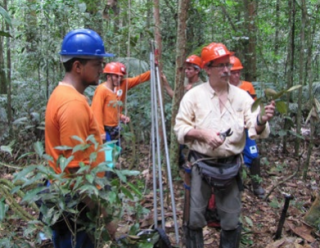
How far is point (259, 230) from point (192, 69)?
8.16 ft

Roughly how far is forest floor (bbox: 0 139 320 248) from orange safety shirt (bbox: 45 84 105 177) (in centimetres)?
88

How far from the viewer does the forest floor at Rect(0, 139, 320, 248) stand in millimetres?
3859

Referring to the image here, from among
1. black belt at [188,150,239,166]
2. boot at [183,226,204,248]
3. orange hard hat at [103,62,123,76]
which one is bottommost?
boot at [183,226,204,248]

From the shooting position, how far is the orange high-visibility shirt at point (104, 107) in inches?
191

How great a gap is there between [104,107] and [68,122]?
298cm

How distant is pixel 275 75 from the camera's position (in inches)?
289

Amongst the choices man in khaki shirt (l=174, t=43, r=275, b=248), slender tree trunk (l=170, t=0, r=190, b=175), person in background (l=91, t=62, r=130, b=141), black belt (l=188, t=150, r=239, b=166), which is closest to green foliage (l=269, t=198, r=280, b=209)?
slender tree trunk (l=170, t=0, r=190, b=175)

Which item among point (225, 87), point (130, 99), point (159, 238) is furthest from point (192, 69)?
point (159, 238)

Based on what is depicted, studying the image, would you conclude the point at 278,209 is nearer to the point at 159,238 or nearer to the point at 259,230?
the point at 259,230

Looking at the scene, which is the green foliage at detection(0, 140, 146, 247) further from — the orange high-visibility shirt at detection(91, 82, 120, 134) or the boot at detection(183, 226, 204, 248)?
the orange high-visibility shirt at detection(91, 82, 120, 134)

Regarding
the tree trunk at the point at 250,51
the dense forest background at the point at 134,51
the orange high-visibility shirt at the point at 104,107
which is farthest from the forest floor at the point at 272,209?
the tree trunk at the point at 250,51

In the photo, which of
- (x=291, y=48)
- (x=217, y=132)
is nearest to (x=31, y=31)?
(x=217, y=132)

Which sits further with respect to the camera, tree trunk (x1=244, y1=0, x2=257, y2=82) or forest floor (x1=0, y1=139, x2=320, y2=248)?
tree trunk (x1=244, y1=0, x2=257, y2=82)

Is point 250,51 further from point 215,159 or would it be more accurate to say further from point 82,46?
point 82,46
